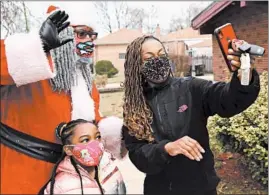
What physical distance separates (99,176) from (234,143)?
2.76m

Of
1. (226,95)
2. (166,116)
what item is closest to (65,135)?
(166,116)

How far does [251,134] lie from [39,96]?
2.78m

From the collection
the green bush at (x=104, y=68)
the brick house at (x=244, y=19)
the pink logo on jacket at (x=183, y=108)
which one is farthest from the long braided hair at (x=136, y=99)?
the green bush at (x=104, y=68)

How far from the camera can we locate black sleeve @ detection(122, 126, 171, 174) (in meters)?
1.74

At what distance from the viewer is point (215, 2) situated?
408 inches

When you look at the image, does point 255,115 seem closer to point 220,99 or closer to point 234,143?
point 234,143

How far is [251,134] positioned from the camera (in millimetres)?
4133

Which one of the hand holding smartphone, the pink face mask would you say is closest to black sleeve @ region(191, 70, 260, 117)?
the hand holding smartphone

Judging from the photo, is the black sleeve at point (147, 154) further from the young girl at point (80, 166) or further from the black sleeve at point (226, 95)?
the black sleeve at point (226, 95)

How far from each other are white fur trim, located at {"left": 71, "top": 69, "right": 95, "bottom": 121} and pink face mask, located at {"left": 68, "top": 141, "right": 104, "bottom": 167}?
25 cm

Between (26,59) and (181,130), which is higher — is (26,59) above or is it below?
above

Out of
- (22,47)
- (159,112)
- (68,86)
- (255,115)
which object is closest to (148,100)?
(159,112)

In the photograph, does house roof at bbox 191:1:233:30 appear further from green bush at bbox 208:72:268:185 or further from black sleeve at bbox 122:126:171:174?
black sleeve at bbox 122:126:171:174

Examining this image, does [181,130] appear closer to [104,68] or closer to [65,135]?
[65,135]
